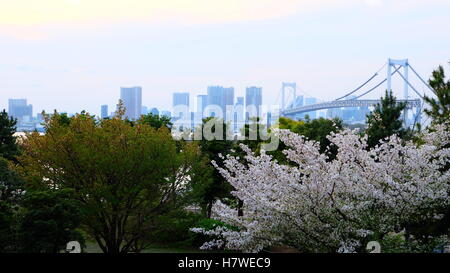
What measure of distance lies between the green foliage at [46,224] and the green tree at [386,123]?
1371 cm

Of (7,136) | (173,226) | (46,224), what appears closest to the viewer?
(46,224)

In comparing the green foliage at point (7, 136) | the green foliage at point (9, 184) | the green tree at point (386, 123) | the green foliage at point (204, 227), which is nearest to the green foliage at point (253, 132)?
the green tree at point (386, 123)

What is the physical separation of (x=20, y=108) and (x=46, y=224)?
37325mm

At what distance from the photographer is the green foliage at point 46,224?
1052 centimetres

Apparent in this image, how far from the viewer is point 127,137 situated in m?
14.1

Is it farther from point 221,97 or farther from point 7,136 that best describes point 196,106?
point 7,136

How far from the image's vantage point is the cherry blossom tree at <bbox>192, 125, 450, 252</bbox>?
902 cm

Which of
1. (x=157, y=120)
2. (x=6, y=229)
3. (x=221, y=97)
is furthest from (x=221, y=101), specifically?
(x=6, y=229)

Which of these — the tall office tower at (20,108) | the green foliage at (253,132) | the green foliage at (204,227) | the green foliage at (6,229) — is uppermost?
the tall office tower at (20,108)

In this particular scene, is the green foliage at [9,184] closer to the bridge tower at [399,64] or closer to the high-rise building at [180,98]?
the high-rise building at [180,98]

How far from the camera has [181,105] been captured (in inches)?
1784

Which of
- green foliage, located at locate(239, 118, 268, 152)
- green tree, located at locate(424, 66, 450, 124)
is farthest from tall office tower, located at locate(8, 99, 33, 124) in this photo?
green tree, located at locate(424, 66, 450, 124)
